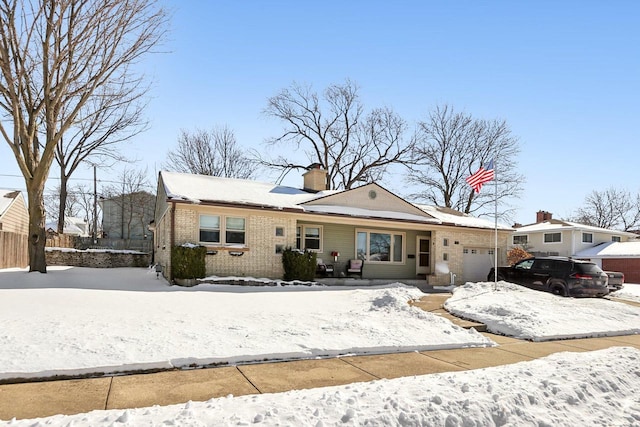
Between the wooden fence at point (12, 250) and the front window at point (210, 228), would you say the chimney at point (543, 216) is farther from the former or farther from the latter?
the wooden fence at point (12, 250)

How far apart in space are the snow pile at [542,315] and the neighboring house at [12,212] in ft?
76.0

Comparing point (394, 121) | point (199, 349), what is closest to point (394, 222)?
point (199, 349)

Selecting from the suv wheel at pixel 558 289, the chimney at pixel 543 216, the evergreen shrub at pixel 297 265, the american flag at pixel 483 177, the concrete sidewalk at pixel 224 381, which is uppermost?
the american flag at pixel 483 177

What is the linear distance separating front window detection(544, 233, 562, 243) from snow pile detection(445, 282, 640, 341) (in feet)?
76.0

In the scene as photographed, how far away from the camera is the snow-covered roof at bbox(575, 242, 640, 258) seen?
28766 millimetres

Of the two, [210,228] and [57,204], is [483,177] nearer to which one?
[210,228]

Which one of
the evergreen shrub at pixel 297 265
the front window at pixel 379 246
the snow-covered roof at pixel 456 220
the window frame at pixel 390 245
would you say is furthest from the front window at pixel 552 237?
the evergreen shrub at pixel 297 265

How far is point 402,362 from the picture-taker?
614cm

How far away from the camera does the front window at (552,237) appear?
32844mm

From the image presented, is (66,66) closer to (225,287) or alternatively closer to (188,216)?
(188,216)

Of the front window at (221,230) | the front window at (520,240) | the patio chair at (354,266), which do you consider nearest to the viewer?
the front window at (221,230)

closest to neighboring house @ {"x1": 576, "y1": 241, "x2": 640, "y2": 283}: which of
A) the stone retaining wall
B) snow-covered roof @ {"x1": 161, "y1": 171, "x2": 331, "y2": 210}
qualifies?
snow-covered roof @ {"x1": 161, "y1": 171, "x2": 331, "y2": 210}

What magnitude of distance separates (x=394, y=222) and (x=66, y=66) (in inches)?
515

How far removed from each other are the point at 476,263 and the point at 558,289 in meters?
5.26
